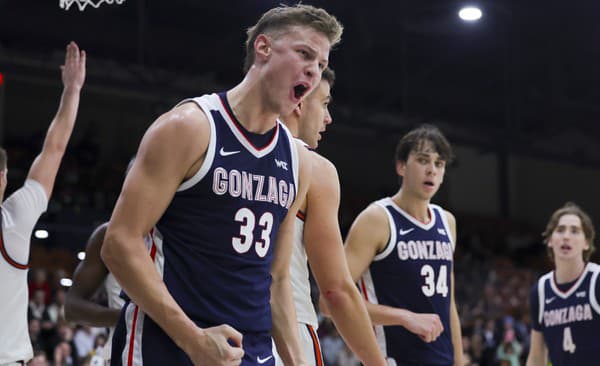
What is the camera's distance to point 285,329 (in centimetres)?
350

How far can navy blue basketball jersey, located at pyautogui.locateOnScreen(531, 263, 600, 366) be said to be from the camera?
22.9 ft

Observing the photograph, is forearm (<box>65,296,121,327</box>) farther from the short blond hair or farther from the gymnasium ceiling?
the gymnasium ceiling

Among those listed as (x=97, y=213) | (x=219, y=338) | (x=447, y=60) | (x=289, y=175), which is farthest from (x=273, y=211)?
(x=447, y=60)

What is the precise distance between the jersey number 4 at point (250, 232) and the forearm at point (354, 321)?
75 cm

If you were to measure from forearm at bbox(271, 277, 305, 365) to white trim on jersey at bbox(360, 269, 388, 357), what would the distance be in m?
2.31

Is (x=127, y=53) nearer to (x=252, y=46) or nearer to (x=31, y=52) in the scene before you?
(x=31, y=52)

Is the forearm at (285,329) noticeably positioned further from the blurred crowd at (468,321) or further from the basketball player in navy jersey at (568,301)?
the basketball player in navy jersey at (568,301)

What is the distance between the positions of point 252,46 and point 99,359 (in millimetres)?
3017

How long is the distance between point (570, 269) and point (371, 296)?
2287mm

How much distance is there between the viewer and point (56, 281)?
14344 millimetres

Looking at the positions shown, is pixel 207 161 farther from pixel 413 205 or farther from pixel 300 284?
pixel 413 205

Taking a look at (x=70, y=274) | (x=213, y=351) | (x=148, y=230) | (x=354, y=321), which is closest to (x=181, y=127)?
(x=148, y=230)

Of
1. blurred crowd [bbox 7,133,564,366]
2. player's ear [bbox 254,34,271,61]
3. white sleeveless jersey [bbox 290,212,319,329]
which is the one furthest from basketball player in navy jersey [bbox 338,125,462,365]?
blurred crowd [bbox 7,133,564,366]

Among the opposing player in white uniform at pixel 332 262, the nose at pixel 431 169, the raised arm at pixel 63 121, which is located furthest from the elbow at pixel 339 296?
the nose at pixel 431 169
